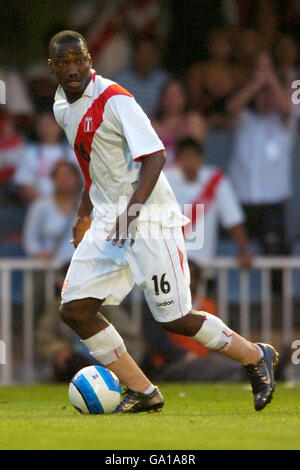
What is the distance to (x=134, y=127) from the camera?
6.34 metres

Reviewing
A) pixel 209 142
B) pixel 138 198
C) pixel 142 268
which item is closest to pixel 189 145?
pixel 209 142

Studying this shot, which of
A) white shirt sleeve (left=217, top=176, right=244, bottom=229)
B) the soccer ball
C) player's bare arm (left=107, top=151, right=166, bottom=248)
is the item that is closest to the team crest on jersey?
player's bare arm (left=107, top=151, right=166, bottom=248)

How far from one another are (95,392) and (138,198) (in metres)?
1.27

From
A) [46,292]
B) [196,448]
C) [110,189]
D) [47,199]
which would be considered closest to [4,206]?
[47,199]

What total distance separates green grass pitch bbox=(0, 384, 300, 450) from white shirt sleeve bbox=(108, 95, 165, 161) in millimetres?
1567

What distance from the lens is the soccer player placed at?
646 centimetres

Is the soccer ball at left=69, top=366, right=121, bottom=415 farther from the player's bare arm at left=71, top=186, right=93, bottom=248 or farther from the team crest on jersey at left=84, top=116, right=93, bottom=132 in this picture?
the team crest on jersey at left=84, top=116, right=93, bottom=132

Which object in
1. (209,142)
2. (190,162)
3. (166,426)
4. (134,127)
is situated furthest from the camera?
Result: (209,142)

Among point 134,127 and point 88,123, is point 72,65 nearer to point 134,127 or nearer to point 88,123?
point 88,123

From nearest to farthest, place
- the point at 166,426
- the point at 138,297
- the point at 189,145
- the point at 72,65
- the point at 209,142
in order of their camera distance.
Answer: the point at 166,426, the point at 72,65, the point at 138,297, the point at 189,145, the point at 209,142

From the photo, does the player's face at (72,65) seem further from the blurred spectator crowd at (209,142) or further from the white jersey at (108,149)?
the blurred spectator crowd at (209,142)

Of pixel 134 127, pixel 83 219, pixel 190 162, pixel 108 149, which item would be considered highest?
pixel 134 127

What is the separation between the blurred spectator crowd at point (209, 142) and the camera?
10.6m

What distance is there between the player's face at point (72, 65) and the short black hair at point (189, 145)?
3.96 metres
